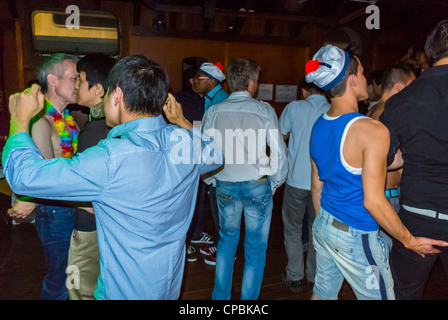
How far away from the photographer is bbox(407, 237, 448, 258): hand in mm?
1397

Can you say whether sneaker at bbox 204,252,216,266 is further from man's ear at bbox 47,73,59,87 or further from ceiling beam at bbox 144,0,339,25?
ceiling beam at bbox 144,0,339,25

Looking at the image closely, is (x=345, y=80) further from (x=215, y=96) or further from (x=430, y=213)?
(x=215, y=96)

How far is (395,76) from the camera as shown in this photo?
7.36 feet

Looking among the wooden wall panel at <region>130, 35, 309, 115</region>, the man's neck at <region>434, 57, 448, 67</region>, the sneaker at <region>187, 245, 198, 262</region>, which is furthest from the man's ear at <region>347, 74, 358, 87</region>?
the wooden wall panel at <region>130, 35, 309, 115</region>

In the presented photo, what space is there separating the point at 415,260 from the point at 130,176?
4.30ft

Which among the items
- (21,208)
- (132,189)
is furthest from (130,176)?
(21,208)

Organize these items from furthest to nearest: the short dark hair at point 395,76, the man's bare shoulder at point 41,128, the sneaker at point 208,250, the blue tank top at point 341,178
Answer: the sneaker at point 208,250 → the short dark hair at point 395,76 → the man's bare shoulder at point 41,128 → the blue tank top at point 341,178

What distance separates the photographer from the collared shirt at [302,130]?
2494 millimetres

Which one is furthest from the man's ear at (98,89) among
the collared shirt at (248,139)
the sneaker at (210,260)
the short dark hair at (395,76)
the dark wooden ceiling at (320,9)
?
the dark wooden ceiling at (320,9)

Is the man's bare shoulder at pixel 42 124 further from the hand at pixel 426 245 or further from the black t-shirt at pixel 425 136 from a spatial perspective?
the hand at pixel 426 245

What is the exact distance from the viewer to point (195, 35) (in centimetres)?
564

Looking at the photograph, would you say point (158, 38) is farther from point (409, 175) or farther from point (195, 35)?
point (409, 175)

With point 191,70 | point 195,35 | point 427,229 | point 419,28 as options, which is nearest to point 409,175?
point 427,229

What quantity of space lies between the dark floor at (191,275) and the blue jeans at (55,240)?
3.02 feet
